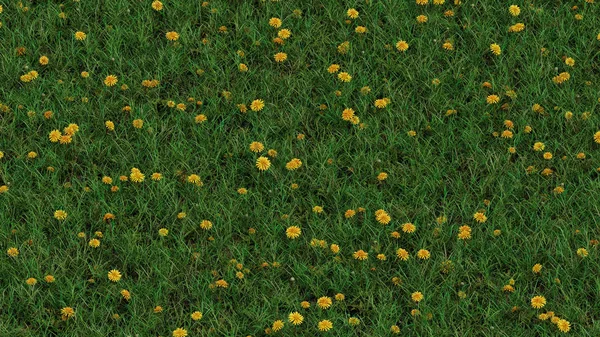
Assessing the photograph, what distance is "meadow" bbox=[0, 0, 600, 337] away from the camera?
17.6ft

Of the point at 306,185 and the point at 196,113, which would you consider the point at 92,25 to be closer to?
the point at 196,113

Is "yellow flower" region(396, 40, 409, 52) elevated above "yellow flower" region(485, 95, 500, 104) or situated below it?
above

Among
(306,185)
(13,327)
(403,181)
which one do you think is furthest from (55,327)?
(403,181)

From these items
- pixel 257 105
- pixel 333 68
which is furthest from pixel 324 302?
pixel 333 68

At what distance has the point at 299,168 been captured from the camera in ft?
19.7

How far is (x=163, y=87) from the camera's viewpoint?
640 cm

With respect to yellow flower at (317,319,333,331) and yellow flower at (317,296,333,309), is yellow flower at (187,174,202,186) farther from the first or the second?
yellow flower at (317,319,333,331)

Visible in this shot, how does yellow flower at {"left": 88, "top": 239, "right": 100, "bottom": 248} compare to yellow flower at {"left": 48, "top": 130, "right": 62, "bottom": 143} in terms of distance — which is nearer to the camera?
yellow flower at {"left": 88, "top": 239, "right": 100, "bottom": 248}

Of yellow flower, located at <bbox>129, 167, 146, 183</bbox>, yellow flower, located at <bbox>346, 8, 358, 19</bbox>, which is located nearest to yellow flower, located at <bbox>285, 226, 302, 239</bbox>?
yellow flower, located at <bbox>129, 167, 146, 183</bbox>

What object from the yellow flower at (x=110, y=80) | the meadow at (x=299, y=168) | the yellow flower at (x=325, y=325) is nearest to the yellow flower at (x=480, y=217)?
the meadow at (x=299, y=168)

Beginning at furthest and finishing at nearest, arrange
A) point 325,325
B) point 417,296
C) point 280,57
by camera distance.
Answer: point 280,57
point 417,296
point 325,325

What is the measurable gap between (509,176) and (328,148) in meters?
0.94

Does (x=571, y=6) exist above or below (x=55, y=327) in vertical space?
above

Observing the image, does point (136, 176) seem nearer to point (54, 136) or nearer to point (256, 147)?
point (54, 136)
